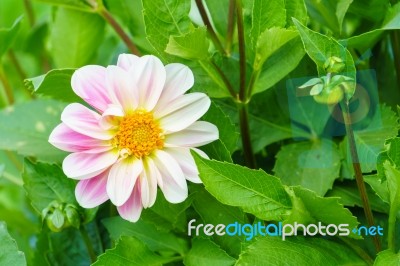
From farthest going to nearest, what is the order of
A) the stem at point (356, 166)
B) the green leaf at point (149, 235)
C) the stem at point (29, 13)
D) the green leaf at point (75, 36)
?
the stem at point (29, 13) → the green leaf at point (75, 36) → the green leaf at point (149, 235) → the stem at point (356, 166)

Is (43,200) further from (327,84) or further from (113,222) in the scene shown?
(327,84)

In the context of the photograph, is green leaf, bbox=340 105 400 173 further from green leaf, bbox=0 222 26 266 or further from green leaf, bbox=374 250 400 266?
green leaf, bbox=0 222 26 266

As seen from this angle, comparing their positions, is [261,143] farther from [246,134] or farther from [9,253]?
[9,253]

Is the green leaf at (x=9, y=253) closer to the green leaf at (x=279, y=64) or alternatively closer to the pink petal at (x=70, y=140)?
the pink petal at (x=70, y=140)

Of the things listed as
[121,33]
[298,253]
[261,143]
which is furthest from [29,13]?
[298,253]

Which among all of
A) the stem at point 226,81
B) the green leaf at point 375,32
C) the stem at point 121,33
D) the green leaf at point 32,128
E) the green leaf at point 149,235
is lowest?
the green leaf at point 32,128

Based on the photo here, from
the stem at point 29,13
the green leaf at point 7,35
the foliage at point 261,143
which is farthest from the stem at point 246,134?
the stem at point 29,13

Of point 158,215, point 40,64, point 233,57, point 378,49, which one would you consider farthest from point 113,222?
point 40,64
